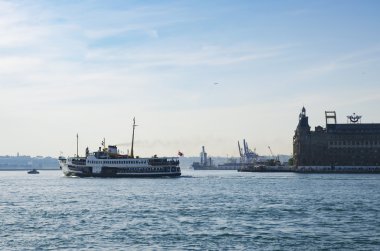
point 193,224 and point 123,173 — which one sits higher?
point 123,173

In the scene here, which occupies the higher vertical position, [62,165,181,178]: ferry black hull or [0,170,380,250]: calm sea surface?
[62,165,181,178]: ferry black hull

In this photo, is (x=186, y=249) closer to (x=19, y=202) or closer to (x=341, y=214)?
(x=341, y=214)

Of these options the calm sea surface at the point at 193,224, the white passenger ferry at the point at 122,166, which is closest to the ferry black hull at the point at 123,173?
the white passenger ferry at the point at 122,166

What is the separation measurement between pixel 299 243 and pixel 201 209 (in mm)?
23450

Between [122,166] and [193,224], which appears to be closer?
[193,224]

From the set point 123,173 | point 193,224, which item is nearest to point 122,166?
point 123,173

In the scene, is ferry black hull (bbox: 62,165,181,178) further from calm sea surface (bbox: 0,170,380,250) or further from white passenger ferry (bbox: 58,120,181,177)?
calm sea surface (bbox: 0,170,380,250)

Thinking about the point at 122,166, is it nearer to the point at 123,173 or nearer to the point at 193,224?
the point at 123,173

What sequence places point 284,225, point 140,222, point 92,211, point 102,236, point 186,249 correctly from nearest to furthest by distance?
point 186,249, point 102,236, point 284,225, point 140,222, point 92,211

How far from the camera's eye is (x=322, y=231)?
48.0 meters

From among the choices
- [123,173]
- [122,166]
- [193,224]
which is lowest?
[193,224]

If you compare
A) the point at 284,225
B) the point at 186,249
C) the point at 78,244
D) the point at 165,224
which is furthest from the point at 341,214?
the point at 78,244

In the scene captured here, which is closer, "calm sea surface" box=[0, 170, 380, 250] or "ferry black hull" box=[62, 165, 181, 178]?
"calm sea surface" box=[0, 170, 380, 250]

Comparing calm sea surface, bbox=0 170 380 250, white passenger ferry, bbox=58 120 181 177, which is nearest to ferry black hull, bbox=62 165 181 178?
white passenger ferry, bbox=58 120 181 177
